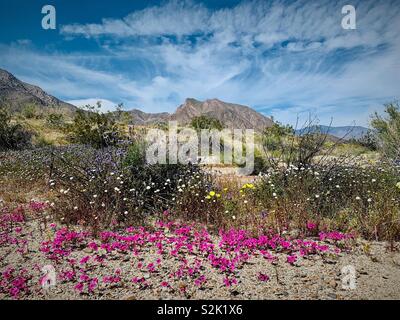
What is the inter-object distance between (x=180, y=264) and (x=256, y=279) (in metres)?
0.95

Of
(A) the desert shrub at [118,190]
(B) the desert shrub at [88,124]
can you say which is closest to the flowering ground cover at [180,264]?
(A) the desert shrub at [118,190]

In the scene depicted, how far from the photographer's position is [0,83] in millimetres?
156000

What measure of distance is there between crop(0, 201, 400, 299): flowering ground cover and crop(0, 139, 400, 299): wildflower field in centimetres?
2

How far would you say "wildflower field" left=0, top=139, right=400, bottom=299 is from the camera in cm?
324

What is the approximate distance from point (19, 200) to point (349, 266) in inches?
267

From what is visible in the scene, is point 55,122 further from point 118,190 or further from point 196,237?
point 196,237

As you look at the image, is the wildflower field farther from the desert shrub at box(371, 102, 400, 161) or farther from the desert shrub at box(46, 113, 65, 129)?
the desert shrub at box(46, 113, 65, 129)

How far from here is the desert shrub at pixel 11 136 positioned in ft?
58.3

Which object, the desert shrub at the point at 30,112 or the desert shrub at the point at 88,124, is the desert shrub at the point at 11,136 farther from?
the desert shrub at the point at 30,112

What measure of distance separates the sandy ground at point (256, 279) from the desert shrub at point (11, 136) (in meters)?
16.3

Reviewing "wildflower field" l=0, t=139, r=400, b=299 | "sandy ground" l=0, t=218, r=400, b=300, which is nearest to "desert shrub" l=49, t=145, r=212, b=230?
"wildflower field" l=0, t=139, r=400, b=299

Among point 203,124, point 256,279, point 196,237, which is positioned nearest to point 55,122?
point 203,124

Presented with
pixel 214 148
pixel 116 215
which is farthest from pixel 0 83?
pixel 116 215
